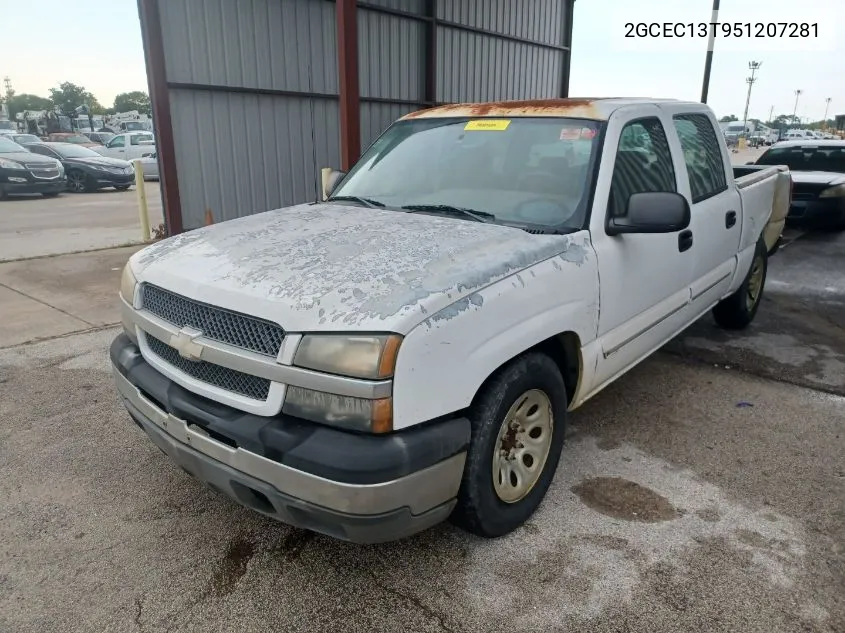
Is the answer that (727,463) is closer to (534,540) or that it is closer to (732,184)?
(534,540)

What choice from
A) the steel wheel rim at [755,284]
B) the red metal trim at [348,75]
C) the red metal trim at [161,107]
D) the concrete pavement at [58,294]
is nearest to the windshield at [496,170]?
the steel wheel rim at [755,284]

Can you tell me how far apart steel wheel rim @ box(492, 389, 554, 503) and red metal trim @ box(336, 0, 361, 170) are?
4.78 meters

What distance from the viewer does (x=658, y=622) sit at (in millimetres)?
2246

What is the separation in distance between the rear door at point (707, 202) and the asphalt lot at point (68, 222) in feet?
27.1

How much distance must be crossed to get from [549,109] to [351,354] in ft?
6.85

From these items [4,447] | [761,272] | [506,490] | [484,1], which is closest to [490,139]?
[506,490]

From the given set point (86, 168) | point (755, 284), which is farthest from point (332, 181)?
point (86, 168)

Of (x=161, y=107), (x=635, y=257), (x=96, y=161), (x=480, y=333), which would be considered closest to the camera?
(x=480, y=333)

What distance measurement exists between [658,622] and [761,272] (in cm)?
424

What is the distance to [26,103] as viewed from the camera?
9256cm

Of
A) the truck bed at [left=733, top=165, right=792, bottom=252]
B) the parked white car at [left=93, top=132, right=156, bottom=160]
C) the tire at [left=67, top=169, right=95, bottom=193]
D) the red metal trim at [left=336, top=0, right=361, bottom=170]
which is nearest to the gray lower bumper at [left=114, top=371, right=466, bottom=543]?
the truck bed at [left=733, top=165, right=792, bottom=252]

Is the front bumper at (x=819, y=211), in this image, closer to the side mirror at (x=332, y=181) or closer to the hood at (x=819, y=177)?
the hood at (x=819, y=177)

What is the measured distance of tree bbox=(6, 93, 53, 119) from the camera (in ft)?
293

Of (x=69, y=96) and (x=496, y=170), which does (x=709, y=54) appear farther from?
(x=69, y=96)
